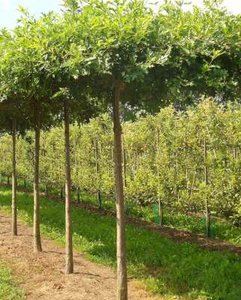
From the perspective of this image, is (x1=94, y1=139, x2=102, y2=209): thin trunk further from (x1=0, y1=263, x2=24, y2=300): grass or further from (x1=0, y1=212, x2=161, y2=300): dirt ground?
(x1=0, y1=263, x2=24, y2=300): grass

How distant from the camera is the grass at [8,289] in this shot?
305 inches

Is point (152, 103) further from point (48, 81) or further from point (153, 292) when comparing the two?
point (153, 292)

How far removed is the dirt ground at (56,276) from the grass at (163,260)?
49 cm

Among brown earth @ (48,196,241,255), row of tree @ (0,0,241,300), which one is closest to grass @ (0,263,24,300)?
row of tree @ (0,0,241,300)

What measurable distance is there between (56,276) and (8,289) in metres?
1.27

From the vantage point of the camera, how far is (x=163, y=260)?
10.2m

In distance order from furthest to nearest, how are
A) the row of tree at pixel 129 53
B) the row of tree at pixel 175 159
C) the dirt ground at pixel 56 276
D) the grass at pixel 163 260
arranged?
the row of tree at pixel 175 159 → the grass at pixel 163 260 → the dirt ground at pixel 56 276 → the row of tree at pixel 129 53

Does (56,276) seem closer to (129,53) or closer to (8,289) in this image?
(8,289)

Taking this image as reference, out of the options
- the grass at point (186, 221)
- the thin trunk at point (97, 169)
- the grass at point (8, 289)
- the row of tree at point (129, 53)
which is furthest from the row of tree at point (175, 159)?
the grass at point (8, 289)

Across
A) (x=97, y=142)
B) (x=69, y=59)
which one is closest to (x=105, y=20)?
(x=69, y=59)

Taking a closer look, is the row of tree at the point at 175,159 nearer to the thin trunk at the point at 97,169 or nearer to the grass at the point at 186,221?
the thin trunk at the point at 97,169

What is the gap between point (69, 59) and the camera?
6133mm

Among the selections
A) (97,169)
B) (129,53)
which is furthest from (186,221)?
(129,53)

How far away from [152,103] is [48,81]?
1.86m
